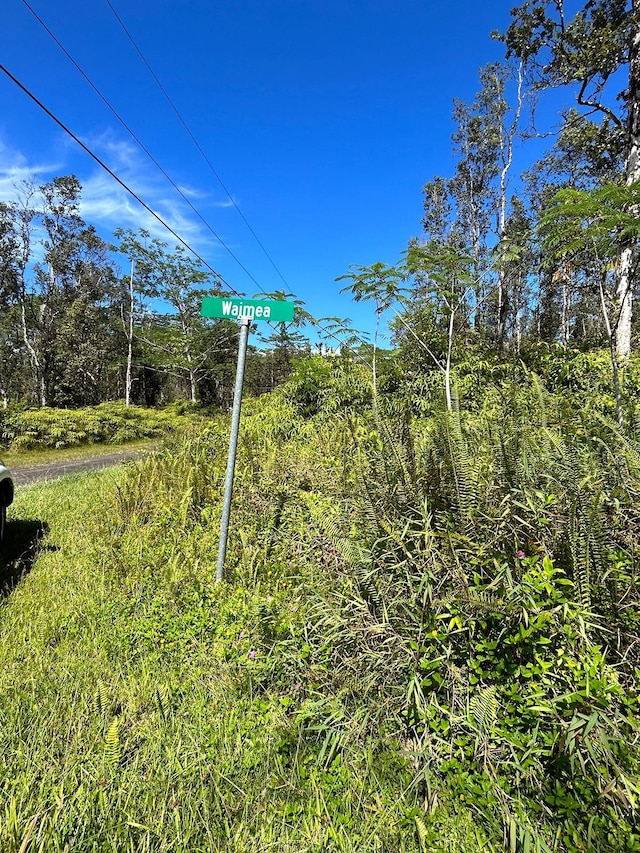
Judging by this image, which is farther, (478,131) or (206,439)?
(478,131)

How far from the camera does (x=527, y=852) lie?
1178mm

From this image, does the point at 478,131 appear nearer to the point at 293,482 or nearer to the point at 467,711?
the point at 293,482

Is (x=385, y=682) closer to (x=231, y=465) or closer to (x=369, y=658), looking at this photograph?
(x=369, y=658)

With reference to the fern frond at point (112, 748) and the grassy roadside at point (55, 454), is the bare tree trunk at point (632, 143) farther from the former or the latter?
the grassy roadside at point (55, 454)

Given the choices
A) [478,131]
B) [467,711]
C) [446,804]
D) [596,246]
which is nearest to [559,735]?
[467,711]

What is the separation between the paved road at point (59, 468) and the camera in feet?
26.2

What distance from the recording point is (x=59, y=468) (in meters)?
9.38

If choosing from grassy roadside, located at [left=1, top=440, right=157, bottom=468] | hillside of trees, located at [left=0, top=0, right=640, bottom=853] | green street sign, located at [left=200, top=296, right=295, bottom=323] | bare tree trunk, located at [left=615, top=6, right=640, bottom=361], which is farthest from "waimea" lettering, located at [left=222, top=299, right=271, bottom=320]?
grassy roadside, located at [left=1, top=440, right=157, bottom=468]

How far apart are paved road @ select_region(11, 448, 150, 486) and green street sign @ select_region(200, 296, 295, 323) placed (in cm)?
A: 548

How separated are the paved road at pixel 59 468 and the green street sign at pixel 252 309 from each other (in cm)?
548

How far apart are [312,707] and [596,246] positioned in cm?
388

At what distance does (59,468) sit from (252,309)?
346 inches

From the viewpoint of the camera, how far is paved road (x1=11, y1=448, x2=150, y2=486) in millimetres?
7993

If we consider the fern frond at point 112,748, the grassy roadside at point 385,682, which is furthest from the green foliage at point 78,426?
the fern frond at point 112,748
